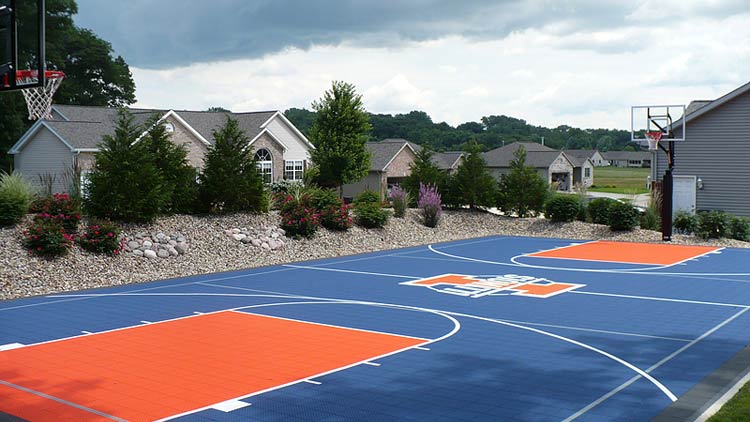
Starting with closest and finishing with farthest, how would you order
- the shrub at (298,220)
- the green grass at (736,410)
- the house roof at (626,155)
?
the green grass at (736,410) → the shrub at (298,220) → the house roof at (626,155)

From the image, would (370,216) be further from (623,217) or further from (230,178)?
(623,217)

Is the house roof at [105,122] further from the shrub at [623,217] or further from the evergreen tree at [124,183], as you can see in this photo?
the shrub at [623,217]

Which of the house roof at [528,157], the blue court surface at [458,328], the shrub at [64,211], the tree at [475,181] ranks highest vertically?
the house roof at [528,157]

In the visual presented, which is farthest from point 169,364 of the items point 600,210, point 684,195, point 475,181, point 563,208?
point 684,195

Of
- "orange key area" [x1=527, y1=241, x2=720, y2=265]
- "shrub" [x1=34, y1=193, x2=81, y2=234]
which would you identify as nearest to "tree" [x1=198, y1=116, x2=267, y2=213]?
"shrub" [x1=34, y1=193, x2=81, y2=234]

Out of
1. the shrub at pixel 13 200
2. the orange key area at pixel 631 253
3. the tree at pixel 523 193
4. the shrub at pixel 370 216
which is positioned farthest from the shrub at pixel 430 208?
the shrub at pixel 13 200

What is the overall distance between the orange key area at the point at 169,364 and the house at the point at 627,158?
12860 centimetres

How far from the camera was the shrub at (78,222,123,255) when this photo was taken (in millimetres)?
19266

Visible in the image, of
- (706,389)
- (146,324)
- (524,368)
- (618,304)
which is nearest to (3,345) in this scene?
(146,324)

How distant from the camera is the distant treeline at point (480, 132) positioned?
362 ft

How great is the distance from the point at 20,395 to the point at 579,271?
14766mm

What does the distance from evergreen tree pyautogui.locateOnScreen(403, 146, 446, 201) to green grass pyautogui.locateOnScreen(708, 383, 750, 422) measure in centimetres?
2431

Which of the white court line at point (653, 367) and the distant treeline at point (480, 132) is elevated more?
the distant treeline at point (480, 132)

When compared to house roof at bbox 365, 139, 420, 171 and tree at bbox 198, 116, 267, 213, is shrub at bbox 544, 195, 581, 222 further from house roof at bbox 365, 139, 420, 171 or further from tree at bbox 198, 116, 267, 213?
house roof at bbox 365, 139, 420, 171
